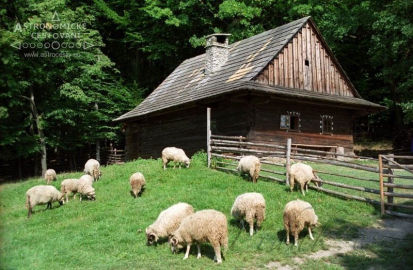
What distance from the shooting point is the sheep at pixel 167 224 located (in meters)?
8.38

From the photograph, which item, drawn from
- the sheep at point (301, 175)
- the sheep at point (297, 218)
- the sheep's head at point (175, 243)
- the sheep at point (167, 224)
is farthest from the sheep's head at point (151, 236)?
the sheep at point (301, 175)

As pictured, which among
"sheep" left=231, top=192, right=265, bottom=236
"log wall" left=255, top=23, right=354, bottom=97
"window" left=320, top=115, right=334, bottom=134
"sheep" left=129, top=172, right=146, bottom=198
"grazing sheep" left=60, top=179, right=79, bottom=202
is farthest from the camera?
"window" left=320, top=115, right=334, bottom=134

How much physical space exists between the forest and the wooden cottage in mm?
4493

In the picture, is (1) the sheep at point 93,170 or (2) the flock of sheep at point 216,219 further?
(1) the sheep at point 93,170

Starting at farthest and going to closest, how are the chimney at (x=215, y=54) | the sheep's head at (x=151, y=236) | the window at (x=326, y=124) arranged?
1. the chimney at (x=215, y=54)
2. the window at (x=326, y=124)
3. the sheep's head at (x=151, y=236)

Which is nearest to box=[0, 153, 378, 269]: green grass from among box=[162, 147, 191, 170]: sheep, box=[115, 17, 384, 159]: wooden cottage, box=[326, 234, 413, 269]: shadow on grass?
box=[326, 234, 413, 269]: shadow on grass

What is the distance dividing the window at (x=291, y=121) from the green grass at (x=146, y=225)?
248 inches

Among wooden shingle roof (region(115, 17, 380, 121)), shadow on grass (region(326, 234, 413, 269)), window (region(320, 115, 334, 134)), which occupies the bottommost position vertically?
shadow on grass (region(326, 234, 413, 269))

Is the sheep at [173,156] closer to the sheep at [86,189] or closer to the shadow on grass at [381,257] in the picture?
the sheep at [86,189]

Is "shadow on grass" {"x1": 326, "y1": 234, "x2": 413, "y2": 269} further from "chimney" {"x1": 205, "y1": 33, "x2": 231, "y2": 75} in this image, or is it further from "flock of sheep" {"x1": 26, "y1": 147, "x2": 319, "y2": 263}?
"chimney" {"x1": 205, "y1": 33, "x2": 231, "y2": 75}

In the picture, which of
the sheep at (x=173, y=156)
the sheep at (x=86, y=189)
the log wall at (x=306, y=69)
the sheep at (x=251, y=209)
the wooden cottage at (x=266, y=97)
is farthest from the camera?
the log wall at (x=306, y=69)

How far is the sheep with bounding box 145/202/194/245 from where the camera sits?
8383 millimetres

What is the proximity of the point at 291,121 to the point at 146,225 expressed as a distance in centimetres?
1220

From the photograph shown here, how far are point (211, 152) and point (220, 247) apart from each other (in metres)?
8.75
